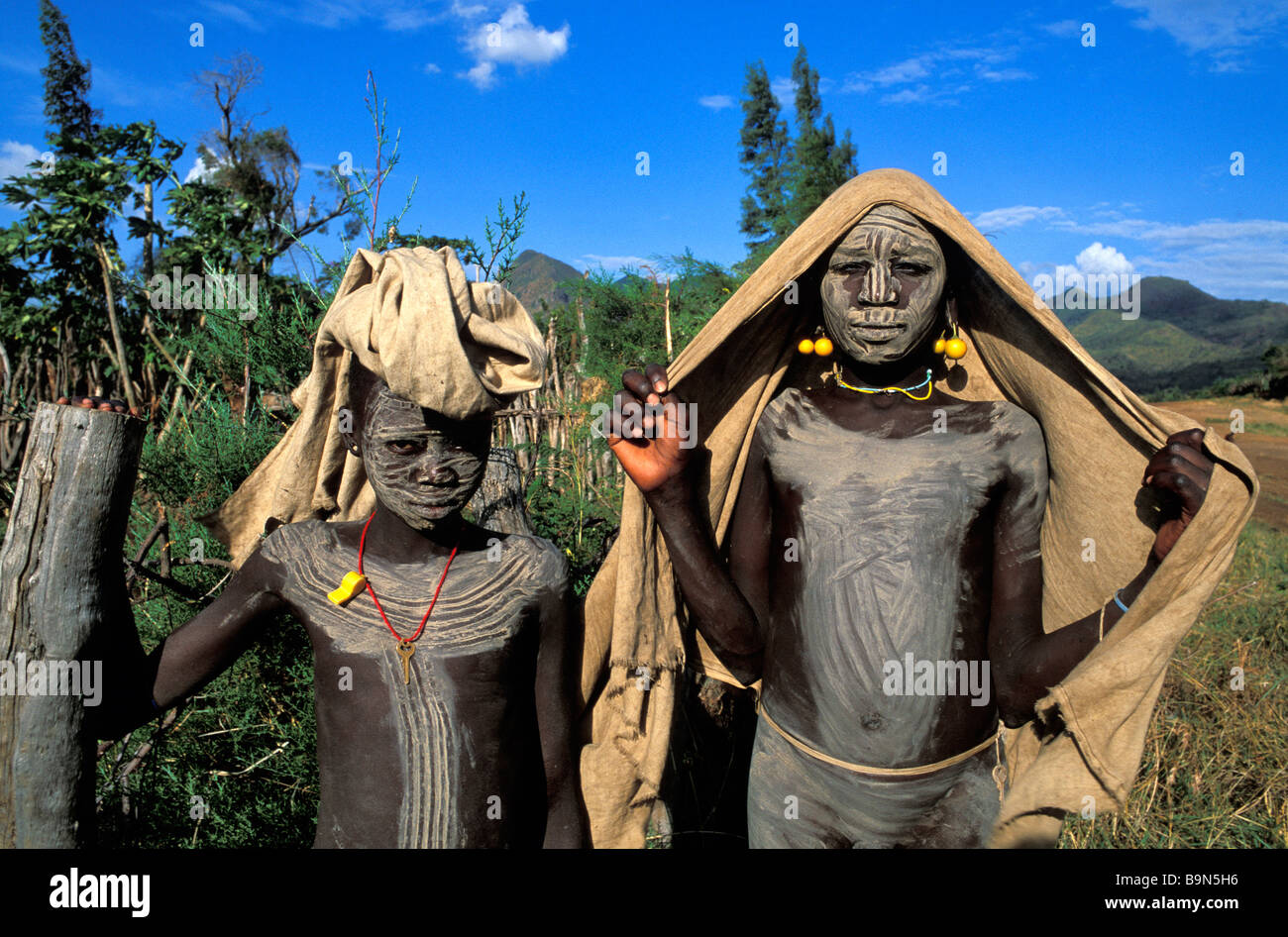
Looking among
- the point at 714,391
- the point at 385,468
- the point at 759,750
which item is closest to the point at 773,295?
the point at 714,391

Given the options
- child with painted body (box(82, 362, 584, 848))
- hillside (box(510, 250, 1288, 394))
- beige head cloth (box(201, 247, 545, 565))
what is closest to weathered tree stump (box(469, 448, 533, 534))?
beige head cloth (box(201, 247, 545, 565))

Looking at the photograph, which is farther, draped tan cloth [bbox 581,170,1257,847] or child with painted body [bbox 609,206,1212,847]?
child with painted body [bbox 609,206,1212,847]

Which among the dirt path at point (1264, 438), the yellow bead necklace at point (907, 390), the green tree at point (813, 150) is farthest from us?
the green tree at point (813, 150)

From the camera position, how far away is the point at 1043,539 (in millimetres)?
2238

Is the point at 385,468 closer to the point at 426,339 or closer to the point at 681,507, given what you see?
the point at 426,339

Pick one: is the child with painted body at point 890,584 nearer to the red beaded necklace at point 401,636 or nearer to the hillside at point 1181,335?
the red beaded necklace at point 401,636

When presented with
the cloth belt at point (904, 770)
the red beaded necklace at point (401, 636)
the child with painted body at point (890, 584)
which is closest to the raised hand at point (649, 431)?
the child with painted body at point (890, 584)

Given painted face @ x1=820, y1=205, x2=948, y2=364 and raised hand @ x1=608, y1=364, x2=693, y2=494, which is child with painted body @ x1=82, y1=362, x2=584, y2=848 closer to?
raised hand @ x1=608, y1=364, x2=693, y2=494

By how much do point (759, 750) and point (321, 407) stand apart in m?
1.49

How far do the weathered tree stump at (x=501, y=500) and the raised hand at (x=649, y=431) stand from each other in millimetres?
923

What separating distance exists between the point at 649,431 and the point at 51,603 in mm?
1332

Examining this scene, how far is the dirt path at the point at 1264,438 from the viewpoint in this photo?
10547 millimetres

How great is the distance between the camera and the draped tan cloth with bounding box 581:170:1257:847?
1818mm

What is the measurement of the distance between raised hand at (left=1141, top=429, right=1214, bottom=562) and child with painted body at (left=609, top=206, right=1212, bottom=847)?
168 mm
